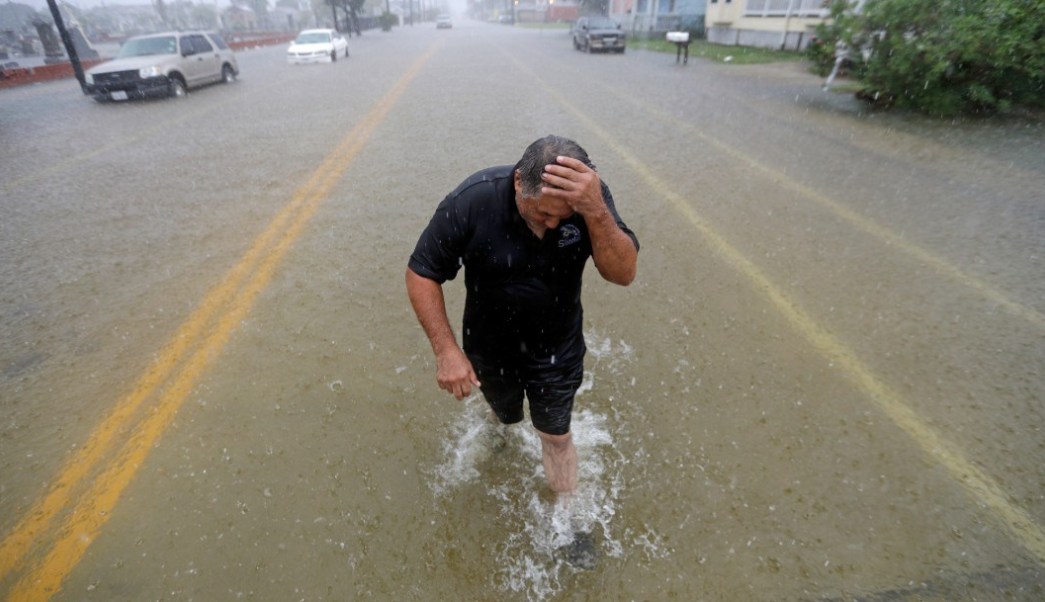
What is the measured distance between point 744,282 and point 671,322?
0.94 m

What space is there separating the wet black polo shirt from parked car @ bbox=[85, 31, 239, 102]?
15936 millimetres

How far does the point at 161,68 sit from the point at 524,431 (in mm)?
16003

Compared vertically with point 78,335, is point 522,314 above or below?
above

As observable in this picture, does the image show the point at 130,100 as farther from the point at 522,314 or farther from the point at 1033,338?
the point at 1033,338

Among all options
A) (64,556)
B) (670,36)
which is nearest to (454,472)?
(64,556)

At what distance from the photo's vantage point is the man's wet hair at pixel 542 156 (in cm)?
164

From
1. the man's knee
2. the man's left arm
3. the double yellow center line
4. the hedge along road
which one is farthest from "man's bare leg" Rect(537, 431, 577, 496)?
the double yellow center line

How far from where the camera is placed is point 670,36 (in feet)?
66.5

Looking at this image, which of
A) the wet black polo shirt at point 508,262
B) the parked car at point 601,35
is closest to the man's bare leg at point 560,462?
the wet black polo shirt at point 508,262

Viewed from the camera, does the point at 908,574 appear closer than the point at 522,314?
No

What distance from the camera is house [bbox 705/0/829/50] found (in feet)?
69.0

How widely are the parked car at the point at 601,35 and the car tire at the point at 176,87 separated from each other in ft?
57.3

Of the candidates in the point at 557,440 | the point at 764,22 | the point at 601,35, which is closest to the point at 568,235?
the point at 557,440

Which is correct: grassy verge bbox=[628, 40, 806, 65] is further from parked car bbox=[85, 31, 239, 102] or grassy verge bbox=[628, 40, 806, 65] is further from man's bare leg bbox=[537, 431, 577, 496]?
man's bare leg bbox=[537, 431, 577, 496]
